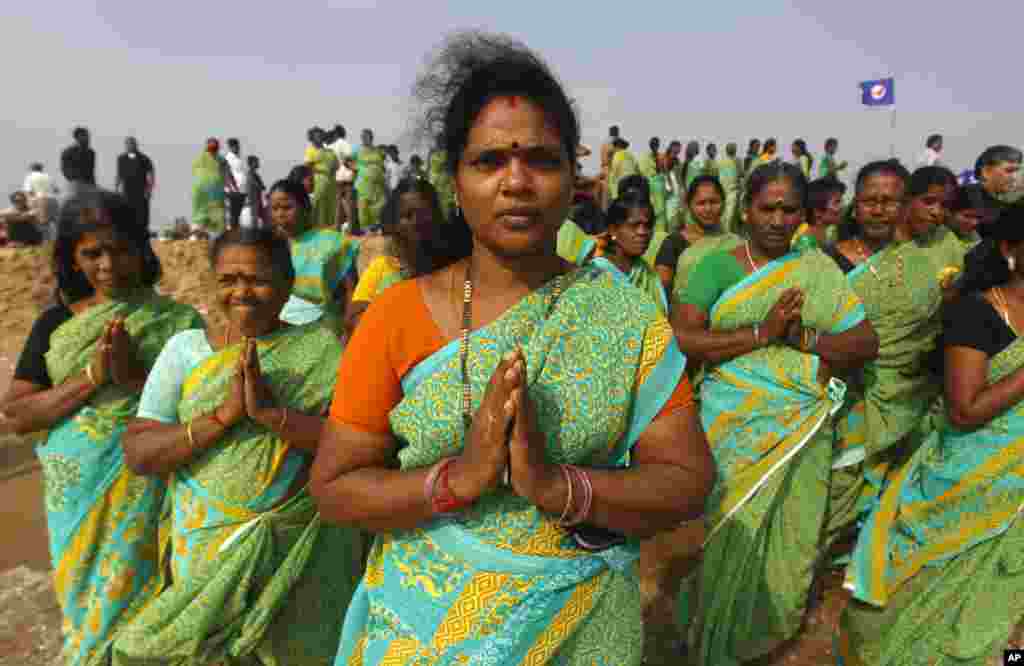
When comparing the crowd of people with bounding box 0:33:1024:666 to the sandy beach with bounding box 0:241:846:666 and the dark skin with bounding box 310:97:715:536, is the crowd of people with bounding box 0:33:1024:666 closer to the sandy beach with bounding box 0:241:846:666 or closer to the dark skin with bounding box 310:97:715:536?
the dark skin with bounding box 310:97:715:536

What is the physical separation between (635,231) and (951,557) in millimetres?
2422

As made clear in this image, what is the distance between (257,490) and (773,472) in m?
2.12

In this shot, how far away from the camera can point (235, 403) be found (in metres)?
2.19

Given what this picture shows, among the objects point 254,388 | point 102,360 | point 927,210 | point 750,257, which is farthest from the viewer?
point 927,210

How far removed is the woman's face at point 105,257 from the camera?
254cm

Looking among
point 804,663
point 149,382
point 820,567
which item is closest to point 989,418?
point 804,663

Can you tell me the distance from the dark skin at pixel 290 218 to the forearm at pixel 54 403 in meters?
2.11

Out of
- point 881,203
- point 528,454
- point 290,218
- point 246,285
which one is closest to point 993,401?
point 881,203

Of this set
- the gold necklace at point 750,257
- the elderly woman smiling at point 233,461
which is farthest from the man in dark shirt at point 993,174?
the elderly woman smiling at point 233,461

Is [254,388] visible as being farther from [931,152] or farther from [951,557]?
[931,152]

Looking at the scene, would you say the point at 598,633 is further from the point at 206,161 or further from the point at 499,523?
the point at 206,161

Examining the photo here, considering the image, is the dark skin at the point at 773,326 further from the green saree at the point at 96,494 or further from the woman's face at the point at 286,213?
the woman's face at the point at 286,213

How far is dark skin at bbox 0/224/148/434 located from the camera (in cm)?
249

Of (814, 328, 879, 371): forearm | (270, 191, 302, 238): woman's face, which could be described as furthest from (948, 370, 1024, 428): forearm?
(270, 191, 302, 238): woman's face
